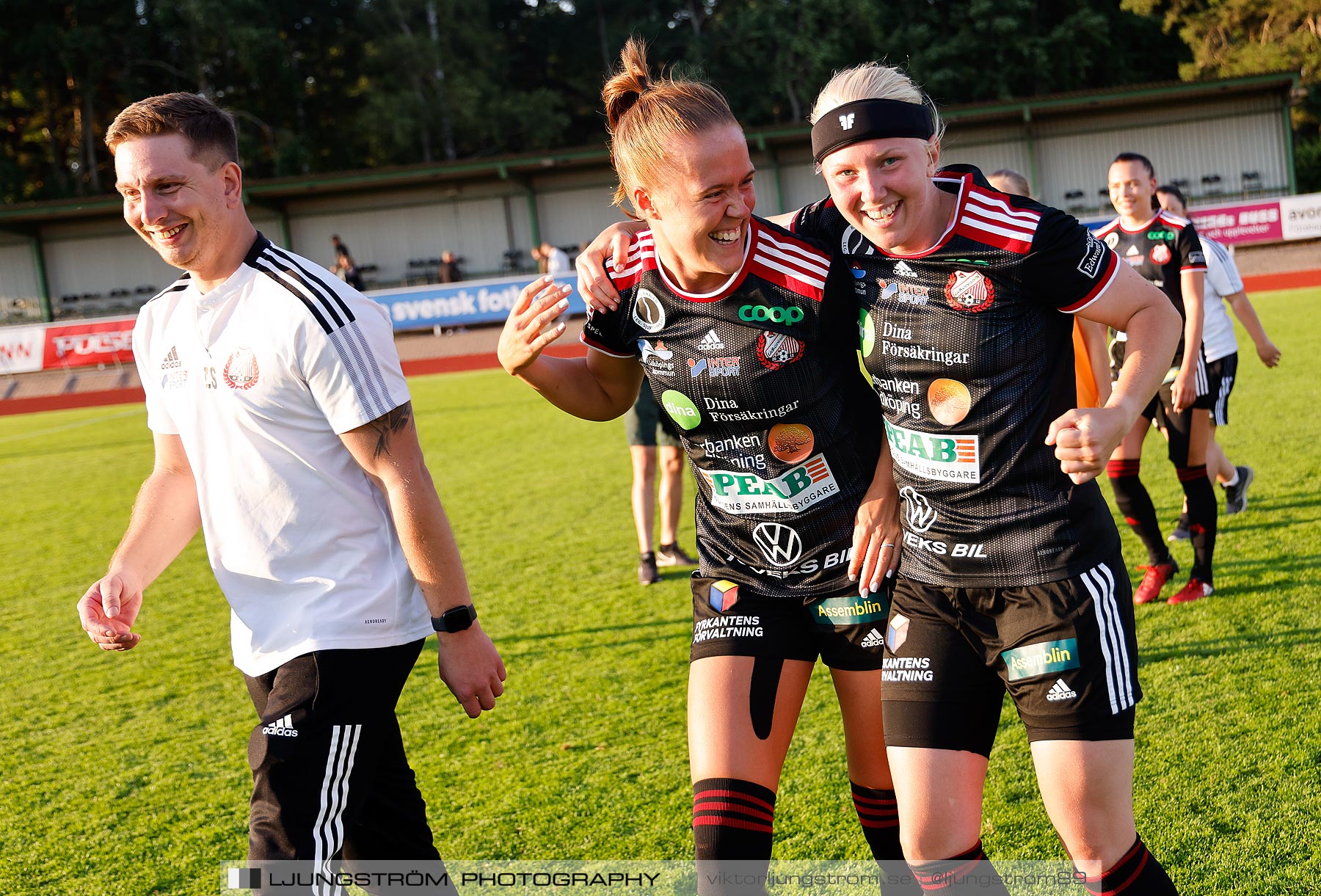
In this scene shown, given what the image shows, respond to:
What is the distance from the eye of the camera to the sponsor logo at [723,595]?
2.95 metres

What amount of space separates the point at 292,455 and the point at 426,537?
14.9 inches

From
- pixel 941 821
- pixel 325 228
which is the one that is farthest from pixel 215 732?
pixel 325 228

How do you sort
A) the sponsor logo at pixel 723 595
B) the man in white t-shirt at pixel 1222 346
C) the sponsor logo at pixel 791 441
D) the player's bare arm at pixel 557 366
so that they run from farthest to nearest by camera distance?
the man in white t-shirt at pixel 1222 346 < the sponsor logo at pixel 723 595 < the sponsor logo at pixel 791 441 < the player's bare arm at pixel 557 366

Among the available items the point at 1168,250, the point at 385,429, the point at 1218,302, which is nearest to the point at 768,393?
the point at 385,429

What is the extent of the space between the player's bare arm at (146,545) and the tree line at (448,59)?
39.0 metres

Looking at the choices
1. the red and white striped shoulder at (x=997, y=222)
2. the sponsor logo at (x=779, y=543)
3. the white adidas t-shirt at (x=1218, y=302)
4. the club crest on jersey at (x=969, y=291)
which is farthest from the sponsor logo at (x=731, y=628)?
Result: the white adidas t-shirt at (x=1218, y=302)

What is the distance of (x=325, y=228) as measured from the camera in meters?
36.3

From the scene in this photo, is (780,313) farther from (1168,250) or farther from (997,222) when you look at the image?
(1168,250)

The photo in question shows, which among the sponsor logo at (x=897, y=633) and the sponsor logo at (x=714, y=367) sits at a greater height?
the sponsor logo at (x=714, y=367)

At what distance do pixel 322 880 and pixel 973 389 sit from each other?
71.0 inches

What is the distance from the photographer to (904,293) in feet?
8.59

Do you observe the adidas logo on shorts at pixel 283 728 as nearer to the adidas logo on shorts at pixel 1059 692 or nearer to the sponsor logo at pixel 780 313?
the sponsor logo at pixel 780 313

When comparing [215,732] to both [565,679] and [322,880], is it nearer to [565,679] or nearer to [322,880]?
[565,679]

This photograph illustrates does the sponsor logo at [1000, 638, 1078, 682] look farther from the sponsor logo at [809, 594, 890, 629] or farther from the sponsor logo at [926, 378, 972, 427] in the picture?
the sponsor logo at [926, 378, 972, 427]
